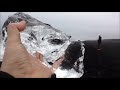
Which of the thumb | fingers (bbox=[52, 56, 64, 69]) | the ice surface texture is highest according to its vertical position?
the thumb

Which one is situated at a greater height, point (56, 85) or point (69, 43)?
point (69, 43)

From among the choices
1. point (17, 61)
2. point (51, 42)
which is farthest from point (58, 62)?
point (17, 61)

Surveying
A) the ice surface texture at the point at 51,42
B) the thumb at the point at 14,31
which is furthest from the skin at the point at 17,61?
the ice surface texture at the point at 51,42

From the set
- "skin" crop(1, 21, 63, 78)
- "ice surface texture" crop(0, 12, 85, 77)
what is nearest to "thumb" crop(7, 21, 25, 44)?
"skin" crop(1, 21, 63, 78)

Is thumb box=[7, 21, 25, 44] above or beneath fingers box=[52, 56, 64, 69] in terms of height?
above

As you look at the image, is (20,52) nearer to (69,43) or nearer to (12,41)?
(12,41)

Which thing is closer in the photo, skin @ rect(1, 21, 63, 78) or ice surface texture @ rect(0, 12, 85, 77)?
skin @ rect(1, 21, 63, 78)

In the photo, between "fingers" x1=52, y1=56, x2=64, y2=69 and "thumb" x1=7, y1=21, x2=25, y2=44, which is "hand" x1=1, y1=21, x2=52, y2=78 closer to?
"thumb" x1=7, y1=21, x2=25, y2=44
